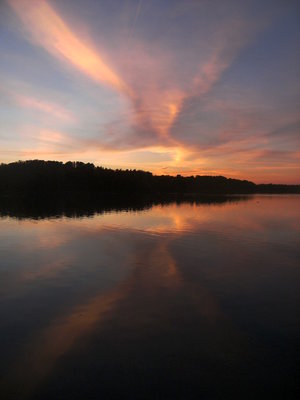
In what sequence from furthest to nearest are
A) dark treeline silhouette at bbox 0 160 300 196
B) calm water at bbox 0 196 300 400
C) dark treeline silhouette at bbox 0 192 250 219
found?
1. dark treeline silhouette at bbox 0 160 300 196
2. dark treeline silhouette at bbox 0 192 250 219
3. calm water at bbox 0 196 300 400

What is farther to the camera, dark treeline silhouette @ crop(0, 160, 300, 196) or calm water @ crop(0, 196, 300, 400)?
dark treeline silhouette @ crop(0, 160, 300, 196)

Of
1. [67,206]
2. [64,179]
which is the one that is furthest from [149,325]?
→ [64,179]

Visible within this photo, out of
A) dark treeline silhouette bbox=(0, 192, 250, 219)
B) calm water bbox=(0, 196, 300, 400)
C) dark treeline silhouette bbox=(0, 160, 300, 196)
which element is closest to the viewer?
calm water bbox=(0, 196, 300, 400)

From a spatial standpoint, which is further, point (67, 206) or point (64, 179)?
point (64, 179)

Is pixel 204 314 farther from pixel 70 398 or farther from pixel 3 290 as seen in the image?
pixel 3 290

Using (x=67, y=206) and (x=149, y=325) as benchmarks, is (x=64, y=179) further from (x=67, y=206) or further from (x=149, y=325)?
(x=149, y=325)

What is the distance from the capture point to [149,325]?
1063 centimetres

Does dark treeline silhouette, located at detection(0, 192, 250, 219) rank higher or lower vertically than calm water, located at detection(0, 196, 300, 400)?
higher

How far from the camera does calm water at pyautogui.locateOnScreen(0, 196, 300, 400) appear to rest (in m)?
7.61

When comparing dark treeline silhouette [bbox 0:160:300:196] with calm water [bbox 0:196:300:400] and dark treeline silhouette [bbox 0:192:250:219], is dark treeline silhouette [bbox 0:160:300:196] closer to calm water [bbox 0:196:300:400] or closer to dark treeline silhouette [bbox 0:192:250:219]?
dark treeline silhouette [bbox 0:192:250:219]

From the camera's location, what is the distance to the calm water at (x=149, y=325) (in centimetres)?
761

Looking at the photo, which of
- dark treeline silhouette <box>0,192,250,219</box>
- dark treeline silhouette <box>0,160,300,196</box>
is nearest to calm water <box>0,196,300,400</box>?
dark treeline silhouette <box>0,192,250,219</box>

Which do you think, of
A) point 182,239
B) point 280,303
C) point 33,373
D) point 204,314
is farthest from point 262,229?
point 33,373

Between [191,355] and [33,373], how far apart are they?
4.32m
